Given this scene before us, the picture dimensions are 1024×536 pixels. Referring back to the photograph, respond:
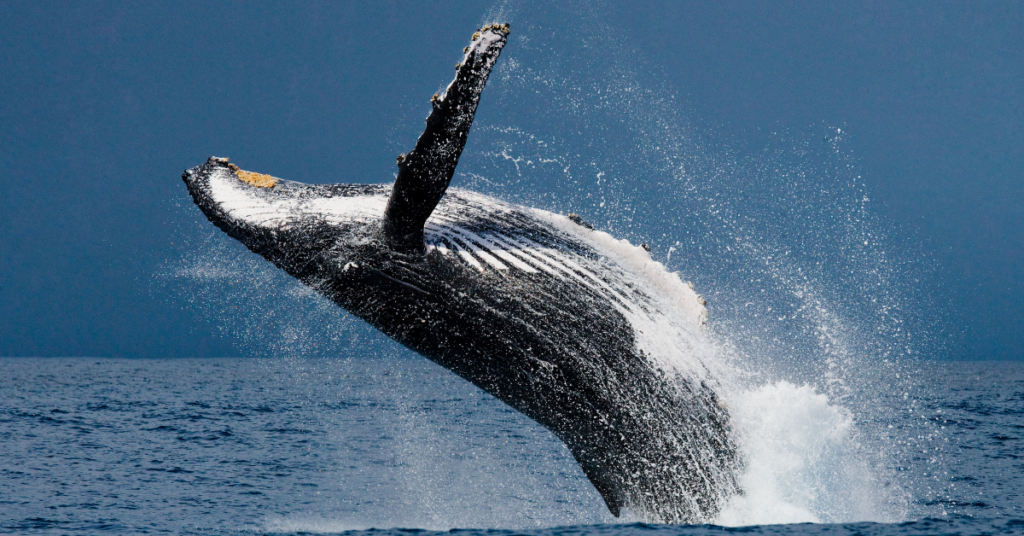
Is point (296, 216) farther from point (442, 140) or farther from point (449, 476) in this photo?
point (449, 476)

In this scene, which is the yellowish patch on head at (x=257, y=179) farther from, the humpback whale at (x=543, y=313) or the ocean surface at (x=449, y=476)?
the ocean surface at (x=449, y=476)

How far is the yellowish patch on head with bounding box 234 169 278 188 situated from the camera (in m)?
6.38

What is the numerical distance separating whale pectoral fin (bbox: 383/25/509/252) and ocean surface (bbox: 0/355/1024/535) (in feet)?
8.76

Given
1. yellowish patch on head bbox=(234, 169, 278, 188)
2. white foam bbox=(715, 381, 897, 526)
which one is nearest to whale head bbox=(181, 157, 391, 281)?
yellowish patch on head bbox=(234, 169, 278, 188)

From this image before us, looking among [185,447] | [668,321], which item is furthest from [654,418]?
[185,447]

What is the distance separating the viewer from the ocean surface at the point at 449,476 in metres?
6.68

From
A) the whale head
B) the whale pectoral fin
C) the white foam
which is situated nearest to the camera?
the whale pectoral fin

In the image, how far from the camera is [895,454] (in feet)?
61.3

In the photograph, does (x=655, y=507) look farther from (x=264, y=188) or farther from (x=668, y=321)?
(x=264, y=188)

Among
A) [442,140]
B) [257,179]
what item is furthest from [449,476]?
[442,140]

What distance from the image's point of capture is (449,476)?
49.6ft

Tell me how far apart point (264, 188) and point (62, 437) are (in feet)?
64.7

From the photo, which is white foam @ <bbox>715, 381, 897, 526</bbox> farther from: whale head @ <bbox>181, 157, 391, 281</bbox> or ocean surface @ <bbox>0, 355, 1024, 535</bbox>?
whale head @ <bbox>181, 157, 391, 281</bbox>

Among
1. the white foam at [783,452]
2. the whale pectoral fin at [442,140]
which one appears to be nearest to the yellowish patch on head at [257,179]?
the whale pectoral fin at [442,140]
